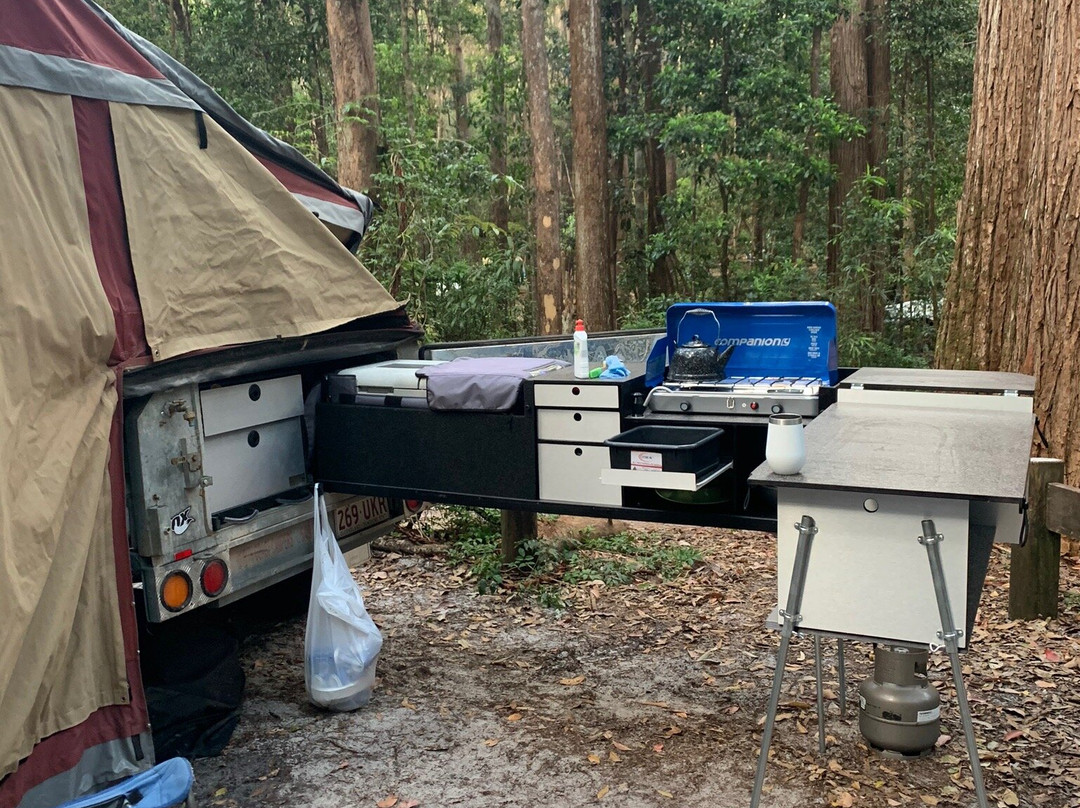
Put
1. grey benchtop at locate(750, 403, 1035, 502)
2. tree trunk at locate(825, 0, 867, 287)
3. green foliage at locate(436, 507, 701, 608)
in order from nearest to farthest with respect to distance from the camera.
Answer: grey benchtop at locate(750, 403, 1035, 502) → green foliage at locate(436, 507, 701, 608) → tree trunk at locate(825, 0, 867, 287)

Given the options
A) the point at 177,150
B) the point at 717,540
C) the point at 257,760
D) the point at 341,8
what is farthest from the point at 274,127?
the point at 257,760

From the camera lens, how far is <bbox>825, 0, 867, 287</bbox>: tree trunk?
1287 cm

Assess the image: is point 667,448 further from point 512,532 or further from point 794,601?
point 512,532

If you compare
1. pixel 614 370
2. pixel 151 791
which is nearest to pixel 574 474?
pixel 614 370

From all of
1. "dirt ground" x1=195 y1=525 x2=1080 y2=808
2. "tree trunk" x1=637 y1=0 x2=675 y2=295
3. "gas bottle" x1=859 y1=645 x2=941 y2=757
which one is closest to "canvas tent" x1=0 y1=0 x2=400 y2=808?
"dirt ground" x1=195 y1=525 x2=1080 y2=808

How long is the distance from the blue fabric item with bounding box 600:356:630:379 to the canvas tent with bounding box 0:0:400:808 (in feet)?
4.89

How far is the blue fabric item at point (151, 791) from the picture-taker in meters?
3.16

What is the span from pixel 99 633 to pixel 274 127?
12.8 m

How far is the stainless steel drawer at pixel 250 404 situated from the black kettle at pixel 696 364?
1746 mm

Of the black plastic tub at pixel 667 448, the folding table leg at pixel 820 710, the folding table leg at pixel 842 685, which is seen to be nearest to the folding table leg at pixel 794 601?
the black plastic tub at pixel 667 448

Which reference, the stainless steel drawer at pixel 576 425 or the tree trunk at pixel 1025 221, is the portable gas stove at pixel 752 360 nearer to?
the stainless steel drawer at pixel 576 425

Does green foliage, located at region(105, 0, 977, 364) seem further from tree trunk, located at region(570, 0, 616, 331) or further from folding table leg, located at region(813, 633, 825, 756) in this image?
folding table leg, located at region(813, 633, 825, 756)

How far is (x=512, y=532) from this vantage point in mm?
6250

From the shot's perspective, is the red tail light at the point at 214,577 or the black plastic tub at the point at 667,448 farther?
the red tail light at the point at 214,577
